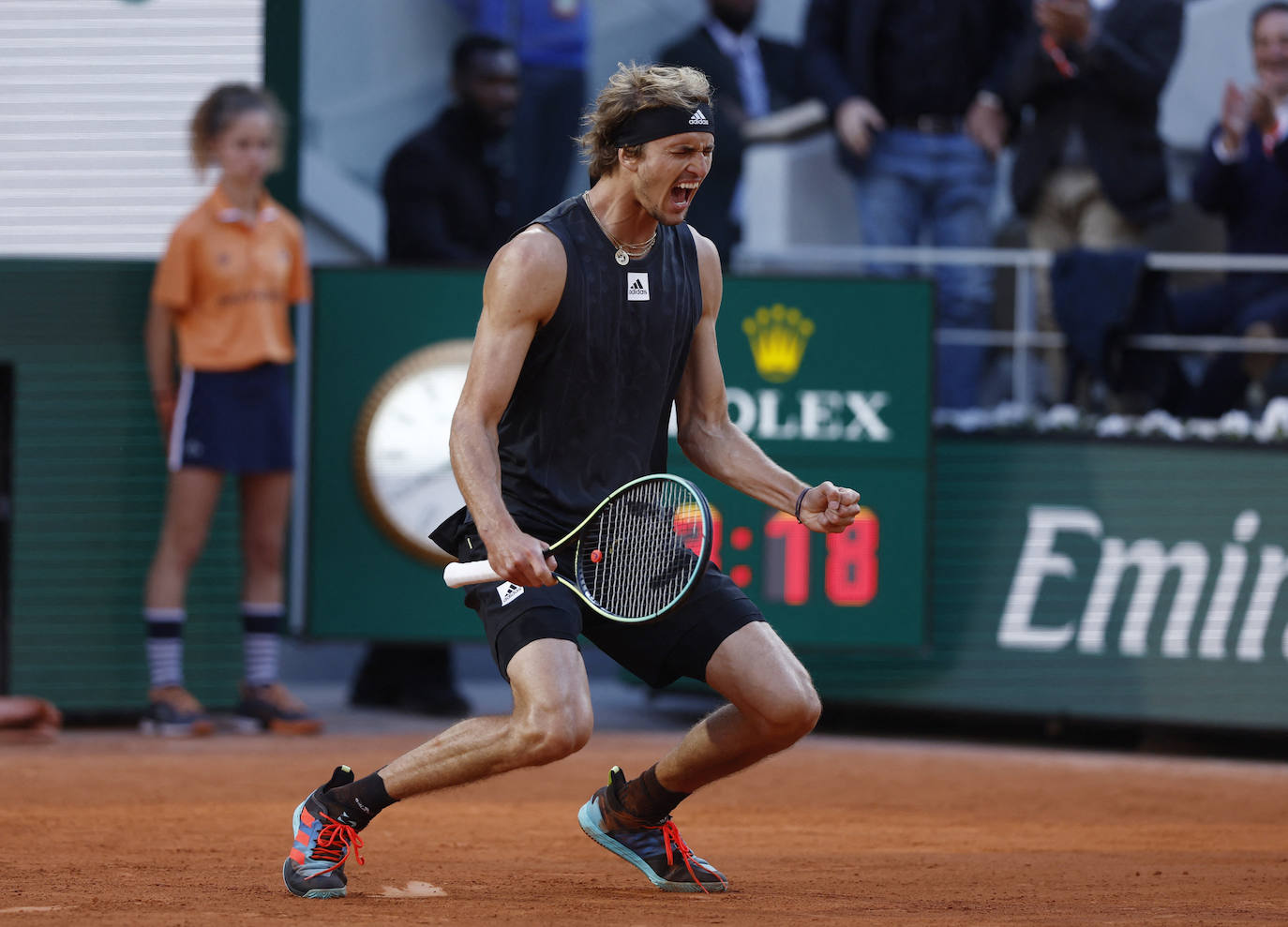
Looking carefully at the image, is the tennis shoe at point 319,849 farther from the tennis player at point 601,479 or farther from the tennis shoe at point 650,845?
the tennis shoe at point 650,845

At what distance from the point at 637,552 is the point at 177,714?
13.9 ft

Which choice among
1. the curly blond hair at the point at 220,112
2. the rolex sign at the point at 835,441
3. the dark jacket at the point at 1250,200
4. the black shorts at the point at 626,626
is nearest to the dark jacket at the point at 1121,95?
the dark jacket at the point at 1250,200

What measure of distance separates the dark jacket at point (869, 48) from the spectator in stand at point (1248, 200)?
1.08 metres

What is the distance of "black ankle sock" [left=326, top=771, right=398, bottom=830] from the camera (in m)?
4.81

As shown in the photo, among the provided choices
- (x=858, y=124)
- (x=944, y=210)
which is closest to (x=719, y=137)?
(x=858, y=124)

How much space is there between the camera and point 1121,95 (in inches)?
345

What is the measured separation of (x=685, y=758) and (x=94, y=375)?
4.46 meters

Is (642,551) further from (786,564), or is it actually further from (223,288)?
(223,288)

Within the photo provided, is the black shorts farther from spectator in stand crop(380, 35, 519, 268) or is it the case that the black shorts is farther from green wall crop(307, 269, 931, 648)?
spectator in stand crop(380, 35, 519, 268)

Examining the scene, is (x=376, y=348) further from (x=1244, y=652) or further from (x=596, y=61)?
(x=1244, y=652)

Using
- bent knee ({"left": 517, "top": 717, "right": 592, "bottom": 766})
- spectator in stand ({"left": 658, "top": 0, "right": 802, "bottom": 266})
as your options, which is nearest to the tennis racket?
bent knee ({"left": 517, "top": 717, "right": 592, "bottom": 766})

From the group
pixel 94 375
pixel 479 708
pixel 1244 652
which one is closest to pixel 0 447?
pixel 94 375

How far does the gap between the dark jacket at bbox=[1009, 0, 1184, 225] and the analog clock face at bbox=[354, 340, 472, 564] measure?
9.59 feet

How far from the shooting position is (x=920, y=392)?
8.54 metres
